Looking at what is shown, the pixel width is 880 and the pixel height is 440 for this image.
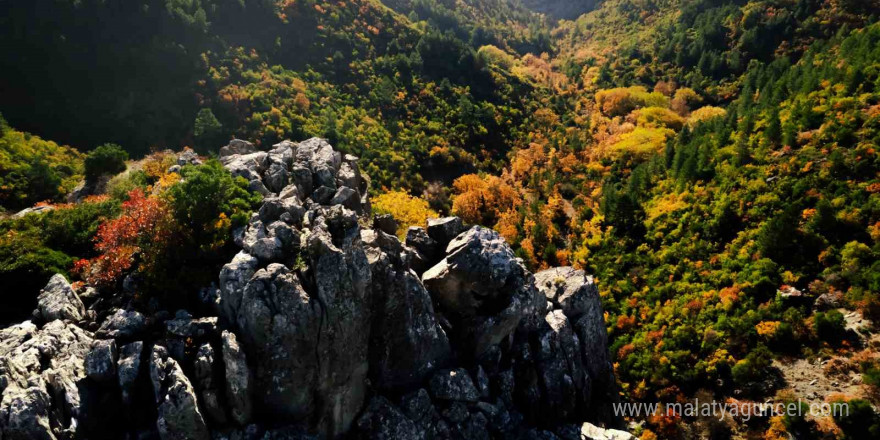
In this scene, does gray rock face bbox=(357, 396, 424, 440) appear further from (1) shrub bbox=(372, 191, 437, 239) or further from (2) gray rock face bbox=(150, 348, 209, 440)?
(1) shrub bbox=(372, 191, 437, 239)

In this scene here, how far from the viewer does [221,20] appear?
101125mm

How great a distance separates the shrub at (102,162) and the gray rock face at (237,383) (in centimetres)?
4024

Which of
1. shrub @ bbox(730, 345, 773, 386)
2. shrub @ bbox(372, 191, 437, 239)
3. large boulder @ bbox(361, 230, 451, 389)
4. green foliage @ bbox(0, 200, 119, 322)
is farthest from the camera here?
shrub @ bbox(372, 191, 437, 239)

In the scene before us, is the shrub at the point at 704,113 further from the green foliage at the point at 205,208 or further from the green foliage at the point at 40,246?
the green foliage at the point at 40,246

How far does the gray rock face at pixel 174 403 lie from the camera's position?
70.0 ft

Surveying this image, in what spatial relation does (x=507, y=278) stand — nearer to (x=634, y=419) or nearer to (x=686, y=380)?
(x=634, y=419)

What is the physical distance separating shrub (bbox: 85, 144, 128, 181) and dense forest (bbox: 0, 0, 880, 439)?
0.78ft

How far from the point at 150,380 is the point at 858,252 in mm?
59665

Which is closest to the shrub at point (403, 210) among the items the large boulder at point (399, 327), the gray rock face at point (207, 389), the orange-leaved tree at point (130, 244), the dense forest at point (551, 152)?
the dense forest at point (551, 152)

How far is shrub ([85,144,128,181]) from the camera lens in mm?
50500

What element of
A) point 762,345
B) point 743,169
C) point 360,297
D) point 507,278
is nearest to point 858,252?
point 762,345

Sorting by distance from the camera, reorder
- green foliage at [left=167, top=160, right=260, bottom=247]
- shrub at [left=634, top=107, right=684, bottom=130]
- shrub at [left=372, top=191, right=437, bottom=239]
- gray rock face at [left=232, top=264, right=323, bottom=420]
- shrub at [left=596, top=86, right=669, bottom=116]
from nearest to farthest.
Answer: gray rock face at [left=232, top=264, right=323, bottom=420], green foliage at [left=167, top=160, right=260, bottom=247], shrub at [left=372, top=191, right=437, bottom=239], shrub at [left=634, top=107, right=684, bottom=130], shrub at [left=596, top=86, right=669, bottom=116]

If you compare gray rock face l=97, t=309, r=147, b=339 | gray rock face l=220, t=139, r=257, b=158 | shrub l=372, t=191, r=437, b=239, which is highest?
shrub l=372, t=191, r=437, b=239

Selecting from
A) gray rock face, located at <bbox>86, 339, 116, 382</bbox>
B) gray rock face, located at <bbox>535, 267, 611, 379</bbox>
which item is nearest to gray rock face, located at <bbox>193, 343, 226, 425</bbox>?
gray rock face, located at <bbox>86, 339, 116, 382</bbox>
